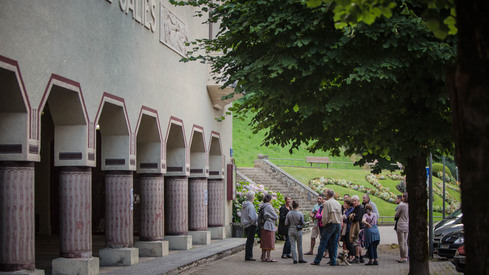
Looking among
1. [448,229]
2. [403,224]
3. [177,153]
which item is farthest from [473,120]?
[177,153]

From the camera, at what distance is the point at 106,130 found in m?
17.0

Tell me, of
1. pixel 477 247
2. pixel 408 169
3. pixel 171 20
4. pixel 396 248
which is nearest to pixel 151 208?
pixel 171 20

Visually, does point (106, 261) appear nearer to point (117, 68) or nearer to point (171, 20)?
point (117, 68)

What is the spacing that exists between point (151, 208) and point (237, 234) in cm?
825

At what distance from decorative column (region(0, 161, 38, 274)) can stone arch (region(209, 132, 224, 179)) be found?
14.1m

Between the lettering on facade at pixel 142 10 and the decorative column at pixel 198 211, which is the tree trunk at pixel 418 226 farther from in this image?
the decorative column at pixel 198 211

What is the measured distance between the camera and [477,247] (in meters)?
4.21

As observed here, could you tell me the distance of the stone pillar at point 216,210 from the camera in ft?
83.5

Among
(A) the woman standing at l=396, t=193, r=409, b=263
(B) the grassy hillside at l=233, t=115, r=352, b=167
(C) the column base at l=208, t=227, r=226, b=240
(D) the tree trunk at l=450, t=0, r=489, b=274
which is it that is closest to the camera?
(D) the tree trunk at l=450, t=0, r=489, b=274

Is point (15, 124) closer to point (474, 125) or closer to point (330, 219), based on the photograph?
point (330, 219)

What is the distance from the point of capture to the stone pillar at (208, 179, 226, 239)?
25438mm

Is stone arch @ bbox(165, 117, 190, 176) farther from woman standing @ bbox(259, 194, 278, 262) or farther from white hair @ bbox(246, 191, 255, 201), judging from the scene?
woman standing @ bbox(259, 194, 278, 262)

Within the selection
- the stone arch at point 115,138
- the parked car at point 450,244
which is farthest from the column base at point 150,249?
the parked car at point 450,244

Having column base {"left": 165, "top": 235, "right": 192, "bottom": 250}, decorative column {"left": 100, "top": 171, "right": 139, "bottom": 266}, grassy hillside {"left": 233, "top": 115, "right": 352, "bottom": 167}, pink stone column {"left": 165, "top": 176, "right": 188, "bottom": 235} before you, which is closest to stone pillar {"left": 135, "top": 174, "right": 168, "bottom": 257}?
column base {"left": 165, "top": 235, "right": 192, "bottom": 250}
